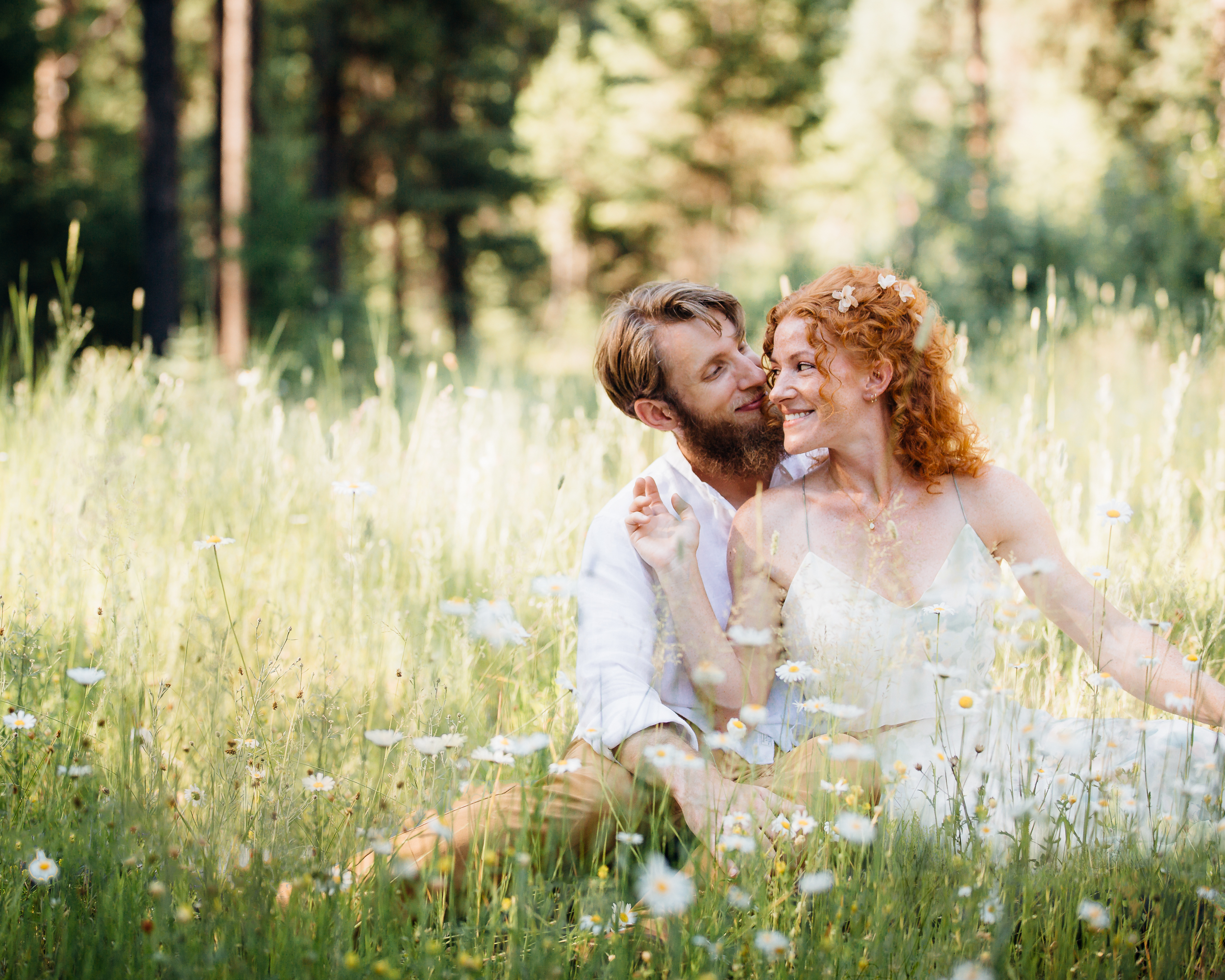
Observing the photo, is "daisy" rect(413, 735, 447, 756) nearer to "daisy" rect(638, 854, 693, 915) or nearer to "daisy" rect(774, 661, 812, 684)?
"daisy" rect(638, 854, 693, 915)

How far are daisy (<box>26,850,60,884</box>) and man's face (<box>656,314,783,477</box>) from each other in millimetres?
1780

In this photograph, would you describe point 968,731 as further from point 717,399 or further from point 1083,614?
point 717,399

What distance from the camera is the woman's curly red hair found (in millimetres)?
2375

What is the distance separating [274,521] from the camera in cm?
338

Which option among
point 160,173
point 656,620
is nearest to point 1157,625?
point 656,620

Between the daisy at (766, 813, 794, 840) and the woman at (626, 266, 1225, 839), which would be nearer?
the daisy at (766, 813, 794, 840)

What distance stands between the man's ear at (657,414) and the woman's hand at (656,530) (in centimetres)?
35

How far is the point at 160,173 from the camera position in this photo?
343 inches

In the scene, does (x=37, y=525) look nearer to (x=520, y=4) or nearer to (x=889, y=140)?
(x=520, y=4)

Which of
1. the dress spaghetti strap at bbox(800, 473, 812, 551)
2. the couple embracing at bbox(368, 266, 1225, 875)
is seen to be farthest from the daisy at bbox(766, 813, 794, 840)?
the dress spaghetti strap at bbox(800, 473, 812, 551)

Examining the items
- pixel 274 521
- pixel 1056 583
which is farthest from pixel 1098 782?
pixel 274 521

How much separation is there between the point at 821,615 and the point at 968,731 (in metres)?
0.43

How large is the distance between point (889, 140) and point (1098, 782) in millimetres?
24994

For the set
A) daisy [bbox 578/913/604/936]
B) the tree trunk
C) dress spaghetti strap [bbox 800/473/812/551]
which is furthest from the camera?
the tree trunk
